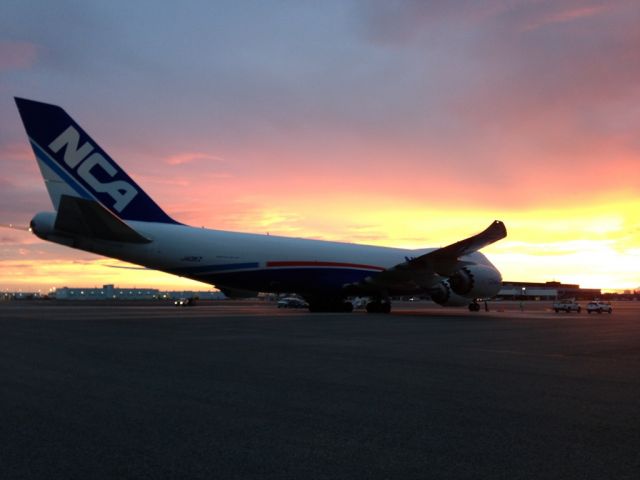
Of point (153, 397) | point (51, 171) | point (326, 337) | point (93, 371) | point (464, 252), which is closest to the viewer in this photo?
point (153, 397)

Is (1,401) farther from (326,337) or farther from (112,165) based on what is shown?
(112,165)

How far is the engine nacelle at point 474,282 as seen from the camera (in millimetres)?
33781

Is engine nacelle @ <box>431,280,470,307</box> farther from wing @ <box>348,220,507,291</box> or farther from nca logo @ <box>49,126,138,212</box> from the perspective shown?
nca logo @ <box>49,126,138,212</box>

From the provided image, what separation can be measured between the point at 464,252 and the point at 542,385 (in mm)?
23084

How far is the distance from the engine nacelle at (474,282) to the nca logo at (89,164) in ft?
59.2

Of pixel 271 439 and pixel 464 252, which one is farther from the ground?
pixel 464 252

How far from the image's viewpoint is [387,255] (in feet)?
121

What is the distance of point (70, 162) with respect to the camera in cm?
2636

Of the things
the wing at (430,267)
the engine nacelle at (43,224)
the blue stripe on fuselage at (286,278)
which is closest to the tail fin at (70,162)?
the engine nacelle at (43,224)

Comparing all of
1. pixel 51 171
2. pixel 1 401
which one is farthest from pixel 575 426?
pixel 51 171

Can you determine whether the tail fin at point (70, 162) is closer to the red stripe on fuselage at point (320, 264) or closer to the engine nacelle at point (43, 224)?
the engine nacelle at point (43, 224)

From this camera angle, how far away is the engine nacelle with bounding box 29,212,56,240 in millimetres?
24281

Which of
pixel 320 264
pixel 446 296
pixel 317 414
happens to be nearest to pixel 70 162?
pixel 320 264

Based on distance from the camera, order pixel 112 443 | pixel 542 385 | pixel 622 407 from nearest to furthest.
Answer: pixel 112 443
pixel 622 407
pixel 542 385
